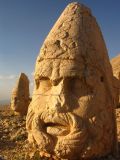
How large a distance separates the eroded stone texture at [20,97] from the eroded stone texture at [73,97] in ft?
41.2

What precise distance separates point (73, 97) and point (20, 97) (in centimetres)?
1341

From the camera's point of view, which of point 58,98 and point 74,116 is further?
point 58,98

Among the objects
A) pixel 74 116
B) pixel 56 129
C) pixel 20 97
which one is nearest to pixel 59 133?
pixel 56 129

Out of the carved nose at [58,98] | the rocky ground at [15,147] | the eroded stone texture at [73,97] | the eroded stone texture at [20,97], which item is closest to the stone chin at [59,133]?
the eroded stone texture at [73,97]

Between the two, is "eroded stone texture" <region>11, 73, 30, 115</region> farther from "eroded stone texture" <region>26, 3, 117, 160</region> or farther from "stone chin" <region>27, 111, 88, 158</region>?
"stone chin" <region>27, 111, 88, 158</region>

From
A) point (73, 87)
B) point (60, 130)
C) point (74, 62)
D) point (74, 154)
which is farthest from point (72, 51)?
point (74, 154)

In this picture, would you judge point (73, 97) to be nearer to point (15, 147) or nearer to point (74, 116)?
point (74, 116)

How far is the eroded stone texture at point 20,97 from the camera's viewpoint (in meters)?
20.8

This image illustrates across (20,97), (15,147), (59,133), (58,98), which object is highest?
(20,97)

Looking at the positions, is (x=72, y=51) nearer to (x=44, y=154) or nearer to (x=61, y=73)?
(x=61, y=73)

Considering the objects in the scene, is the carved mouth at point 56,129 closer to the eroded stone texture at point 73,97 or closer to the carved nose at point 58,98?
the eroded stone texture at point 73,97

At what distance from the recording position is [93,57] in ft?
26.0

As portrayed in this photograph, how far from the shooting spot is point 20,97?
20875mm

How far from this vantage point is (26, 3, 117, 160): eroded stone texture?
7.50 metres
